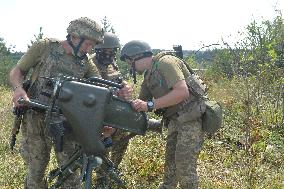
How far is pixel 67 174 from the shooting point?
11.2ft

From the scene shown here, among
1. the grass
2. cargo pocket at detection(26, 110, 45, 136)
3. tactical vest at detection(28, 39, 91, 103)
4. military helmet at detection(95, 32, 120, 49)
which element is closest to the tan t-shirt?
tactical vest at detection(28, 39, 91, 103)

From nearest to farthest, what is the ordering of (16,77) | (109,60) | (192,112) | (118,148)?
(16,77), (192,112), (109,60), (118,148)

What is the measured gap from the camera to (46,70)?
3619mm

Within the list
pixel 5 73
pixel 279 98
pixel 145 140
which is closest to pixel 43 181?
pixel 145 140

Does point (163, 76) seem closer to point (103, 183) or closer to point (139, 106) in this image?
point (139, 106)

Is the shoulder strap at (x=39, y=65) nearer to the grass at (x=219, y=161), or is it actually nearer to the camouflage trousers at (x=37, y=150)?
the camouflage trousers at (x=37, y=150)

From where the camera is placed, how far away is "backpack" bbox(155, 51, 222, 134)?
3838 mm

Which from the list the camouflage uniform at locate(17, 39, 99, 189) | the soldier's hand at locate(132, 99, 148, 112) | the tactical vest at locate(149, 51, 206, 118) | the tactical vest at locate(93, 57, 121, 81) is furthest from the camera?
the tactical vest at locate(93, 57, 121, 81)

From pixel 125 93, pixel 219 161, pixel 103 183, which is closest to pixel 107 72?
pixel 125 93

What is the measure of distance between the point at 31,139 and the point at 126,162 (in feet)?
7.43

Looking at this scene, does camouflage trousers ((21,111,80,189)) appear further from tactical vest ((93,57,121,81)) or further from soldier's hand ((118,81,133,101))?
tactical vest ((93,57,121,81))

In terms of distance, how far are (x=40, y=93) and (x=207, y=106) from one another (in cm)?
154

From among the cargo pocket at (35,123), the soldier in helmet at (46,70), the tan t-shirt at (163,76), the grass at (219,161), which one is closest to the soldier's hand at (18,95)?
the soldier in helmet at (46,70)

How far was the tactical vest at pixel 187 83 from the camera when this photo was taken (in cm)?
382
